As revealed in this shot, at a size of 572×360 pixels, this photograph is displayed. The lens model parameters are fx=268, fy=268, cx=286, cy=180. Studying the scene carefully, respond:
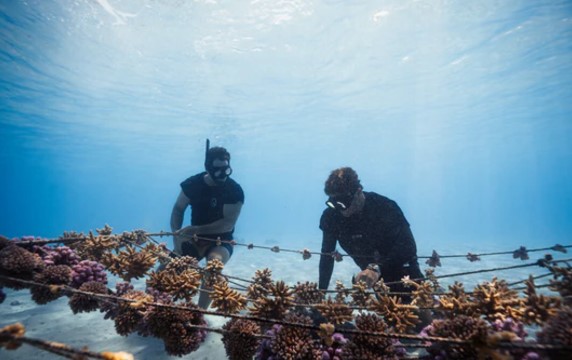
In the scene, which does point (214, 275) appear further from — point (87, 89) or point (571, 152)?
point (571, 152)

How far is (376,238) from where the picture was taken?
17.7ft

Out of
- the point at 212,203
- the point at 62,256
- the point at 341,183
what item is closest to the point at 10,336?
the point at 62,256

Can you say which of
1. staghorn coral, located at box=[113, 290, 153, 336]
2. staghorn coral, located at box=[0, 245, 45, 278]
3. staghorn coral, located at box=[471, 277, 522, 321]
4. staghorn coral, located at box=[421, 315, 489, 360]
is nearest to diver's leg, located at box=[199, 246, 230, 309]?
staghorn coral, located at box=[113, 290, 153, 336]

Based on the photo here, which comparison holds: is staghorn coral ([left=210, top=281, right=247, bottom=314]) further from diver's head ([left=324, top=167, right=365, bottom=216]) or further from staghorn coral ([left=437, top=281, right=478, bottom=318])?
diver's head ([left=324, top=167, right=365, bottom=216])

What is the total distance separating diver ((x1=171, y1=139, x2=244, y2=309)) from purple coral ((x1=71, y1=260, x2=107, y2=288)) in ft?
10.7

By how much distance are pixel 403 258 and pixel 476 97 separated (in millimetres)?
30836

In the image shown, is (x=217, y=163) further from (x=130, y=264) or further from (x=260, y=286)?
(x=260, y=286)

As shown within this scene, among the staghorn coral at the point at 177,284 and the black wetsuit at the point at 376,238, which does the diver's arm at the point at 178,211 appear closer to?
the black wetsuit at the point at 376,238

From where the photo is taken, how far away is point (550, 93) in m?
27.3

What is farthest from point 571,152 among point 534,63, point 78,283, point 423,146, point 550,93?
point 78,283

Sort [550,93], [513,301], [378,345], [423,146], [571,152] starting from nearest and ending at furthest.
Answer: [378,345] → [513,301] → [550,93] → [423,146] → [571,152]

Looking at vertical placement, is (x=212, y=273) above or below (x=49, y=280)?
above

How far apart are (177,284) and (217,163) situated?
14.3ft

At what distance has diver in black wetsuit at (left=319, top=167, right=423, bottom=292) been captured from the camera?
494 centimetres
